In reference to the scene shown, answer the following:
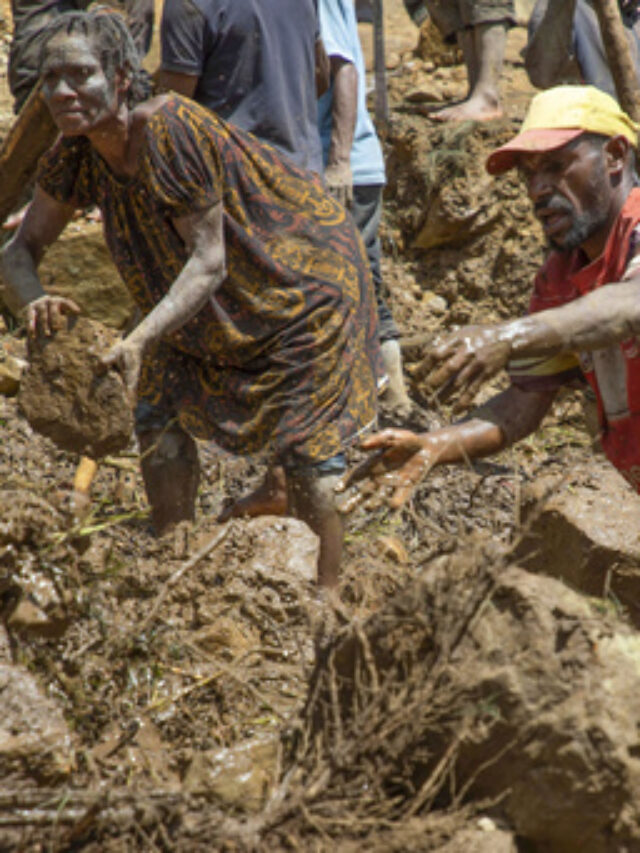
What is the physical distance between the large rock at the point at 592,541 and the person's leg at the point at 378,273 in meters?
1.80

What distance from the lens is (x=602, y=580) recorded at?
→ 12.2ft

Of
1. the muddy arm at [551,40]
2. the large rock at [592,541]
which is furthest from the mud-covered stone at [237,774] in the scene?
the muddy arm at [551,40]

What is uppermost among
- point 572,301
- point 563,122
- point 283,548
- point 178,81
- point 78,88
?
point 78,88

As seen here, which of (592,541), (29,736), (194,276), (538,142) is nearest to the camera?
(29,736)

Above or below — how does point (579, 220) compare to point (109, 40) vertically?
below

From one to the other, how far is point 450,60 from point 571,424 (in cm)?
344

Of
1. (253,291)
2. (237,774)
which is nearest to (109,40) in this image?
(253,291)

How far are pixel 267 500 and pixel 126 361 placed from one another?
115cm

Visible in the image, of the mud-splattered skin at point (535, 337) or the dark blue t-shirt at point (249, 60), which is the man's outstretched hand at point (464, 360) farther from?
the dark blue t-shirt at point (249, 60)

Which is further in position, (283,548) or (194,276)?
(283,548)

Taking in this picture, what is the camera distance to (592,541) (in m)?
3.72

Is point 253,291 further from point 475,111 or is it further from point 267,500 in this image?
point 475,111

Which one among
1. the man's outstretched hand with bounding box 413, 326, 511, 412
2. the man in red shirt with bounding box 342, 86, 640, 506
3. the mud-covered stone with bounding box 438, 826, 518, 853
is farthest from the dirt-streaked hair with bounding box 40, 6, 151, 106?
the mud-covered stone with bounding box 438, 826, 518, 853

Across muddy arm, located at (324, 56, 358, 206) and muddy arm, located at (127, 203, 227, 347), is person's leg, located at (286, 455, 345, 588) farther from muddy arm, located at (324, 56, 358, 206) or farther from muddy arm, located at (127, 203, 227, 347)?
muddy arm, located at (324, 56, 358, 206)
